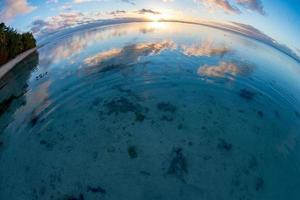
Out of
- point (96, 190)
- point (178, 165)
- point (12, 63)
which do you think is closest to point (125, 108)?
point (178, 165)

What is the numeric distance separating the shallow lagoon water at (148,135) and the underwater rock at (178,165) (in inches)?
2.7

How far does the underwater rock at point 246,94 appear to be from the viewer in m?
30.0

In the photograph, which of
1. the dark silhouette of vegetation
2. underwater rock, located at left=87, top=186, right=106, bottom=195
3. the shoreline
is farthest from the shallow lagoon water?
the dark silhouette of vegetation

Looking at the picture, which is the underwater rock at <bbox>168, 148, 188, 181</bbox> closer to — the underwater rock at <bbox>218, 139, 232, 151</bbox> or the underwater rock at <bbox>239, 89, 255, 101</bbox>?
the underwater rock at <bbox>218, 139, 232, 151</bbox>

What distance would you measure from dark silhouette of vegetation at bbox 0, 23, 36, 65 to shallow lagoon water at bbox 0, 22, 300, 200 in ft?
29.3

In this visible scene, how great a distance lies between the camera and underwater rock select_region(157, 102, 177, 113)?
1003 inches

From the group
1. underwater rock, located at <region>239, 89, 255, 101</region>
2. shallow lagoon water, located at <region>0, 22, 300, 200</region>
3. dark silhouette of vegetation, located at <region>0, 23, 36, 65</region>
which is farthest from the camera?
dark silhouette of vegetation, located at <region>0, 23, 36, 65</region>

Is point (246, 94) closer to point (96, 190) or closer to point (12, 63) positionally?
point (96, 190)

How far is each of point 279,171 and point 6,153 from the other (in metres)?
18.3

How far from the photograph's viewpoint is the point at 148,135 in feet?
71.5

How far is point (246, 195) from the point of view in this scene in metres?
17.1

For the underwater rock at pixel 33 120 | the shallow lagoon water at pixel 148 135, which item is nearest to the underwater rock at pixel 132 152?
the shallow lagoon water at pixel 148 135

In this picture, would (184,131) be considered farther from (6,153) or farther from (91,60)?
(91,60)

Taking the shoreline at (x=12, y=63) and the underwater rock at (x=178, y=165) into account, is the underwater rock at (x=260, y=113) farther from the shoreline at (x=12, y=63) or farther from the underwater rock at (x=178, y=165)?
the shoreline at (x=12, y=63)
